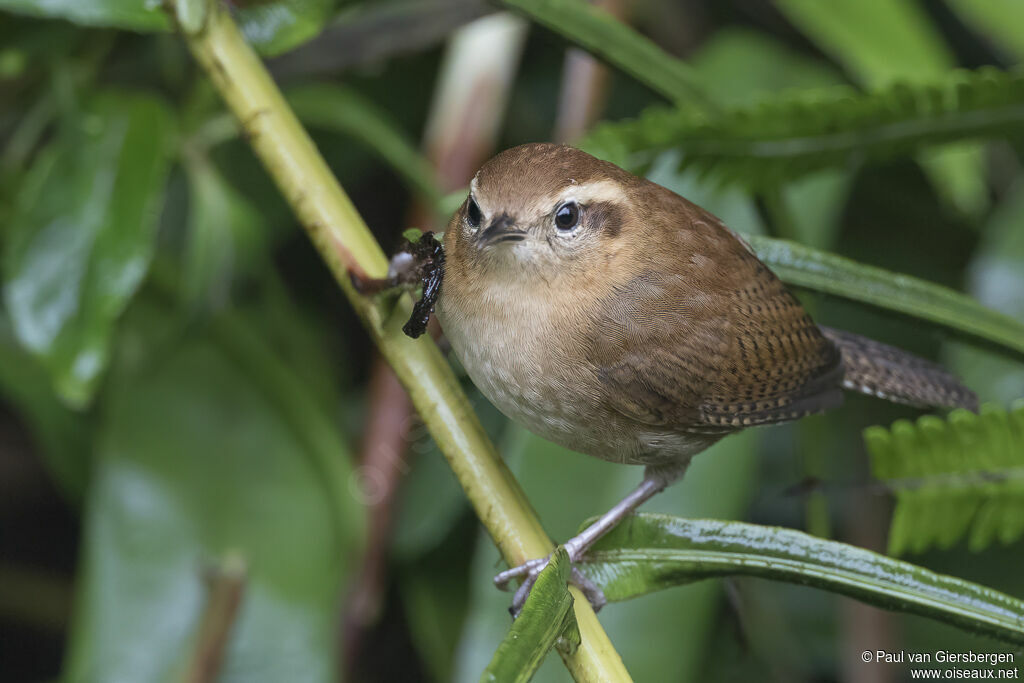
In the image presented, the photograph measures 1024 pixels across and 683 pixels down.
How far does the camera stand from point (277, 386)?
2.12 m

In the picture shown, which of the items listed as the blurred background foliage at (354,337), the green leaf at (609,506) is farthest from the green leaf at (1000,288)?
the green leaf at (609,506)

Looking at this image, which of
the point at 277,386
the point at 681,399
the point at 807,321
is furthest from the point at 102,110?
the point at 807,321

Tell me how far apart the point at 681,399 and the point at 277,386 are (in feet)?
3.41

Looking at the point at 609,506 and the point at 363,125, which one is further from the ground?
the point at 363,125

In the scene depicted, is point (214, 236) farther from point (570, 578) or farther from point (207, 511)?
point (570, 578)

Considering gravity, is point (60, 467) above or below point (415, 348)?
above

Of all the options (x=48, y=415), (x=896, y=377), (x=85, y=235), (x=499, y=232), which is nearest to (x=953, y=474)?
(x=896, y=377)

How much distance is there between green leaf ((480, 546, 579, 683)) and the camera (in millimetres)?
896

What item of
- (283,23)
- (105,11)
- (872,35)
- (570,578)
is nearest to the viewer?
(570,578)

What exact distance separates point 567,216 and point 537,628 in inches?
24.3

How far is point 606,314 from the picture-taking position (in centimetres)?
138

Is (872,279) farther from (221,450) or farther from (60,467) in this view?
(60,467)

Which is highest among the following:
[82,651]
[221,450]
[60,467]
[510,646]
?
[60,467]

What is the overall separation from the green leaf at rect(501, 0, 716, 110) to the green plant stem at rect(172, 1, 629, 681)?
1.33 feet
